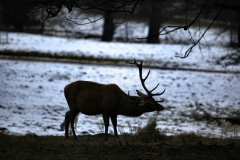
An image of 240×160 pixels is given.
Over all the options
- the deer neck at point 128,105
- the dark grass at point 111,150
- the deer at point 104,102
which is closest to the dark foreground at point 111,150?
the dark grass at point 111,150

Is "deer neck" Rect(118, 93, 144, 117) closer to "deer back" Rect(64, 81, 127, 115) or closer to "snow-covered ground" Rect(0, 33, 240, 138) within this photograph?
"deer back" Rect(64, 81, 127, 115)

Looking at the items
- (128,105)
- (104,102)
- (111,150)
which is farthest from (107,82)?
(111,150)

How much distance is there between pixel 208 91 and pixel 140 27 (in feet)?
86.9

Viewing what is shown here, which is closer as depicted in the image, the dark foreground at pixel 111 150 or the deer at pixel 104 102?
the dark foreground at pixel 111 150

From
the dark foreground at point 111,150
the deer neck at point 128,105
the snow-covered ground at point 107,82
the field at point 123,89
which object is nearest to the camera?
the dark foreground at point 111,150

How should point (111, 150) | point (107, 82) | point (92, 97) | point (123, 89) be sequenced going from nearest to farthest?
point (111, 150), point (92, 97), point (123, 89), point (107, 82)

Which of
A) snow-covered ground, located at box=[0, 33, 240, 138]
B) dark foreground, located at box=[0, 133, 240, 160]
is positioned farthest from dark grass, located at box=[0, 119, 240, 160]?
snow-covered ground, located at box=[0, 33, 240, 138]

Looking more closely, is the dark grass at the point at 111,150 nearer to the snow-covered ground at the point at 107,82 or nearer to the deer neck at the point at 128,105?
the deer neck at the point at 128,105

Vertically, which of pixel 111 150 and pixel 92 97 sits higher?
pixel 92 97

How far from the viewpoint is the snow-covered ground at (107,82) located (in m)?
15.6

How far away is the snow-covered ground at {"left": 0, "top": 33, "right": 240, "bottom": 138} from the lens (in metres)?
15.6

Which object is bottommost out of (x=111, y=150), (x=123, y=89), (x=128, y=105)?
(x=123, y=89)

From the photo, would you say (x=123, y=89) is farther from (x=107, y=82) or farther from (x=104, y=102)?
(x=104, y=102)

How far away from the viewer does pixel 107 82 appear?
22562 mm
